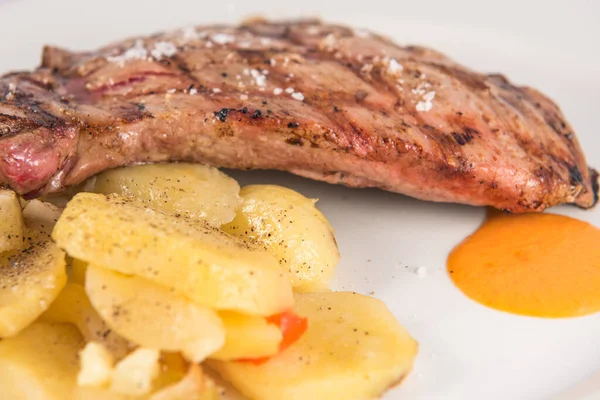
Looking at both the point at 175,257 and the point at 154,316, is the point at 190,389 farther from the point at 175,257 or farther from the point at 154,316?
the point at 175,257

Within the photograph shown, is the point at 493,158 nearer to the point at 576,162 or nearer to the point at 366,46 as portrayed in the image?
the point at 576,162

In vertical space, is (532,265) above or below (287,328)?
below

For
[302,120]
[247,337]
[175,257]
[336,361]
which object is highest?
[302,120]

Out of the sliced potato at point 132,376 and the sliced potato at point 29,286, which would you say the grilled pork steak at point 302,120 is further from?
the sliced potato at point 132,376

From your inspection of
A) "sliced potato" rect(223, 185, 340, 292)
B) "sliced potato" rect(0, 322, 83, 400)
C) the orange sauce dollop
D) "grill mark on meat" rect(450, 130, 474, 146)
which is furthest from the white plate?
"sliced potato" rect(0, 322, 83, 400)

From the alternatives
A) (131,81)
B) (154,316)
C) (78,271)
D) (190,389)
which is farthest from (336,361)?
(131,81)

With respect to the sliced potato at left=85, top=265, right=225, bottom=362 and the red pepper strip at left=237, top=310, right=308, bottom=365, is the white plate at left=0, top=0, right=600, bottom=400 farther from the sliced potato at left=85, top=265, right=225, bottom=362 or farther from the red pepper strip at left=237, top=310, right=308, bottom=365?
the sliced potato at left=85, top=265, right=225, bottom=362

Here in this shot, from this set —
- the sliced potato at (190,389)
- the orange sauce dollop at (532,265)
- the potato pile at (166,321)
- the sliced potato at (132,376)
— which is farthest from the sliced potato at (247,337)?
the orange sauce dollop at (532,265)

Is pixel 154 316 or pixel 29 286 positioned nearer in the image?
pixel 154 316
